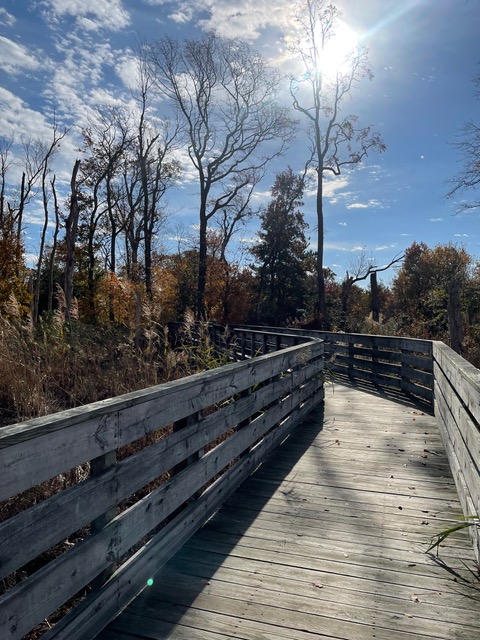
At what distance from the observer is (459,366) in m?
4.34

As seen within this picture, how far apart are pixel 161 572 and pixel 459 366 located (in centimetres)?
299

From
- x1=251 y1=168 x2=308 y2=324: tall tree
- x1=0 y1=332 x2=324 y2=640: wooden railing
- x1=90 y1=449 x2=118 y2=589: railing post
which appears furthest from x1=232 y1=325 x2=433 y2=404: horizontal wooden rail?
x1=251 y1=168 x2=308 y2=324: tall tree

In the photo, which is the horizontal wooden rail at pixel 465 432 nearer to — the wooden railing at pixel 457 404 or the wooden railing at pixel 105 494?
the wooden railing at pixel 457 404

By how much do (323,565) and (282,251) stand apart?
113 ft

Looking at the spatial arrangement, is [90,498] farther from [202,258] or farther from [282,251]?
[282,251]

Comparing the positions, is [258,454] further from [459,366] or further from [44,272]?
[44,272]

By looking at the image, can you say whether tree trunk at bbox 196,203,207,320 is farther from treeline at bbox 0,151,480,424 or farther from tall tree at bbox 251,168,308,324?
tall tree at bbox 251,168,308,324

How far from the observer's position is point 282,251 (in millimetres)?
36906

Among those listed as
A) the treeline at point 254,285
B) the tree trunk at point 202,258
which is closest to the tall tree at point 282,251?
the treeline at point 254,285

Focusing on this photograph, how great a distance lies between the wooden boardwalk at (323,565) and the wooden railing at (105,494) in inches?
8.4

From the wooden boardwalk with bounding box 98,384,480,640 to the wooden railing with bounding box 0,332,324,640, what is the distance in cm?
21

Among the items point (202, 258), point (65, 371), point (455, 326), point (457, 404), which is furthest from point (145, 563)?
point (202, 258)

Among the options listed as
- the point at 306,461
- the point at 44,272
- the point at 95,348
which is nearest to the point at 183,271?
the point at 44,272

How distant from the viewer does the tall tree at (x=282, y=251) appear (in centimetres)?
3662
